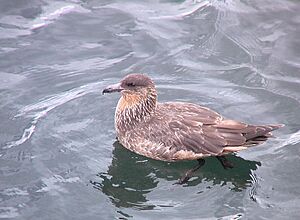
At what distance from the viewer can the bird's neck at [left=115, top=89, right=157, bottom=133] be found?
9375 mm

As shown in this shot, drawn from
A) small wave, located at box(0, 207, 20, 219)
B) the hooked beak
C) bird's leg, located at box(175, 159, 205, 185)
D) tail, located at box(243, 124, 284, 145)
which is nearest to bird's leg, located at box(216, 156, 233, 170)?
bird's leg, located at box(175, 159, 205, 185)

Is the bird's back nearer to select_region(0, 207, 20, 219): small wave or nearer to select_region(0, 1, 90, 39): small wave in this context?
select_region(0, 207, 20, 219): small wave

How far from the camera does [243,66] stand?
36.9ft

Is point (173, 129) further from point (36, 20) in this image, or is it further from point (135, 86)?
point (36, 20)

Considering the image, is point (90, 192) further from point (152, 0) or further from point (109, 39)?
point (152, 0)

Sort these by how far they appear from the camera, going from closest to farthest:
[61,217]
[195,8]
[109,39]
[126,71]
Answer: [61,217] < [126,71] < [109,39] < [195,8]

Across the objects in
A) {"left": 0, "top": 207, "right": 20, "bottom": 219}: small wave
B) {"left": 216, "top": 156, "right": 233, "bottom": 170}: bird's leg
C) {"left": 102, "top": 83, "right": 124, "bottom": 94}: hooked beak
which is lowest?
{"left": 0, "top": 207, "right": 20, "bottom": 219}: small wave

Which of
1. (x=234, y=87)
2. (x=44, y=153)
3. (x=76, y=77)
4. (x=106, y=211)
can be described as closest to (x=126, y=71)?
(x=76, y=77)

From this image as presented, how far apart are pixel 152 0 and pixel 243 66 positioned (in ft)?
8.88

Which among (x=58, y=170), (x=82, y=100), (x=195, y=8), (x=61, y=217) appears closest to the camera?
(x=61, y=217)

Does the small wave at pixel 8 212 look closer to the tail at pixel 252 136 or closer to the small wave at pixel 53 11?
the tail at pixel 252 136

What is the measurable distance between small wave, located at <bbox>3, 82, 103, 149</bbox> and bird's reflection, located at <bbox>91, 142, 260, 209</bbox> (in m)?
1.24

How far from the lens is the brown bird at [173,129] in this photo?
8750 millimetres

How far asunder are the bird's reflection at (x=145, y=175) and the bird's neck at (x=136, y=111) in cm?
37
